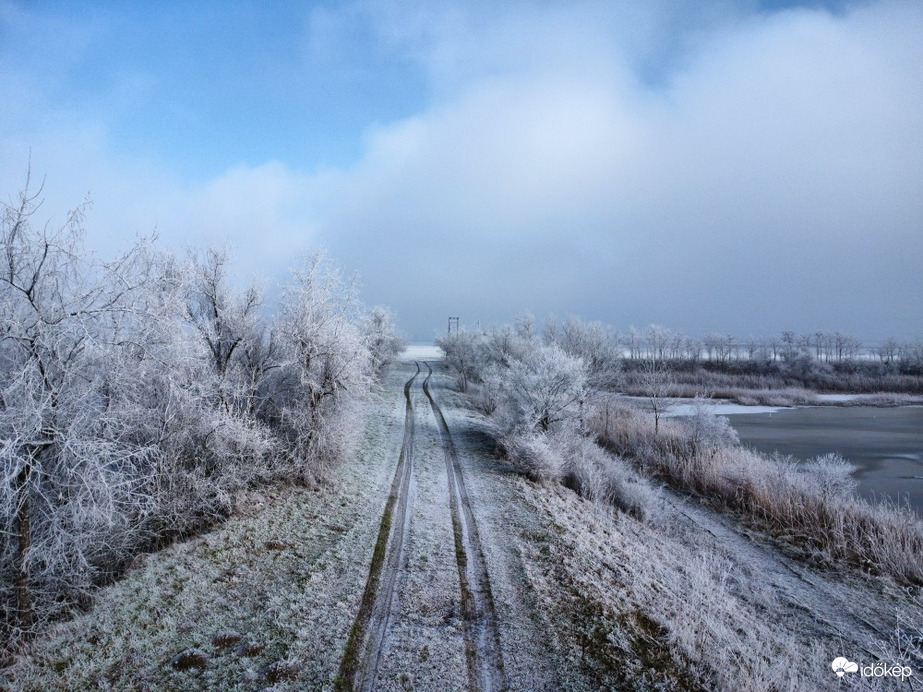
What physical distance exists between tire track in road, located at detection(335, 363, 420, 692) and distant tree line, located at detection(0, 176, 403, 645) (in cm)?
389

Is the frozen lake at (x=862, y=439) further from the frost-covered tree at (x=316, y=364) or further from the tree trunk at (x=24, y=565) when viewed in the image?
the tree trunk at (x=24, y=565)

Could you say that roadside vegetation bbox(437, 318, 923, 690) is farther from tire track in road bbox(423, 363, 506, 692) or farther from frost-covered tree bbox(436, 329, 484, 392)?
frost-covered tree bbox(436, 329, 484, 392)

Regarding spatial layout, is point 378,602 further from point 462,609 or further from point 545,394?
point 545,394

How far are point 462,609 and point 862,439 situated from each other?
35669 mm

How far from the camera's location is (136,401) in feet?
31.3

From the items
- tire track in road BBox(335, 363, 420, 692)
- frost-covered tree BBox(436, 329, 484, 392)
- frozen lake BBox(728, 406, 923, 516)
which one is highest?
frost-covered tree BBox(436, 329, 484, 392)

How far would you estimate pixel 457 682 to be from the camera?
18.3 ft

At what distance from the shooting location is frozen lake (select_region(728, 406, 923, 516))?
66.7ft

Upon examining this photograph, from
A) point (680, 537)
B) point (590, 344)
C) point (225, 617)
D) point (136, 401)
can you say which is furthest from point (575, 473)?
point (590, 344)

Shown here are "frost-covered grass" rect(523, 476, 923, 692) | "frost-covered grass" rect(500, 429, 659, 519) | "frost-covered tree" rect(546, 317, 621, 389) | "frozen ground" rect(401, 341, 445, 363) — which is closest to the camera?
"frost-covered grass" rect(523, 476, 923, 692)

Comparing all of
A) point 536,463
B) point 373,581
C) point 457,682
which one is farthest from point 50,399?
point 536,463

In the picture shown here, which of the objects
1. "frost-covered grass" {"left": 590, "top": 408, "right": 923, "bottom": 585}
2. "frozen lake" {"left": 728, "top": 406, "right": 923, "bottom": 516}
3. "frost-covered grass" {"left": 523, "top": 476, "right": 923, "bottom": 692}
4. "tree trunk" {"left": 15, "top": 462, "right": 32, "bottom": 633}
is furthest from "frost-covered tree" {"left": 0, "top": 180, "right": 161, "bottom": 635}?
"frozen lake" {"left": 728, "top": 406, "right": 923, "bottom": 516}

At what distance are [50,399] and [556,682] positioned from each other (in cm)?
808

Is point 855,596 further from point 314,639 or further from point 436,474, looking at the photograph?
point 314,639
